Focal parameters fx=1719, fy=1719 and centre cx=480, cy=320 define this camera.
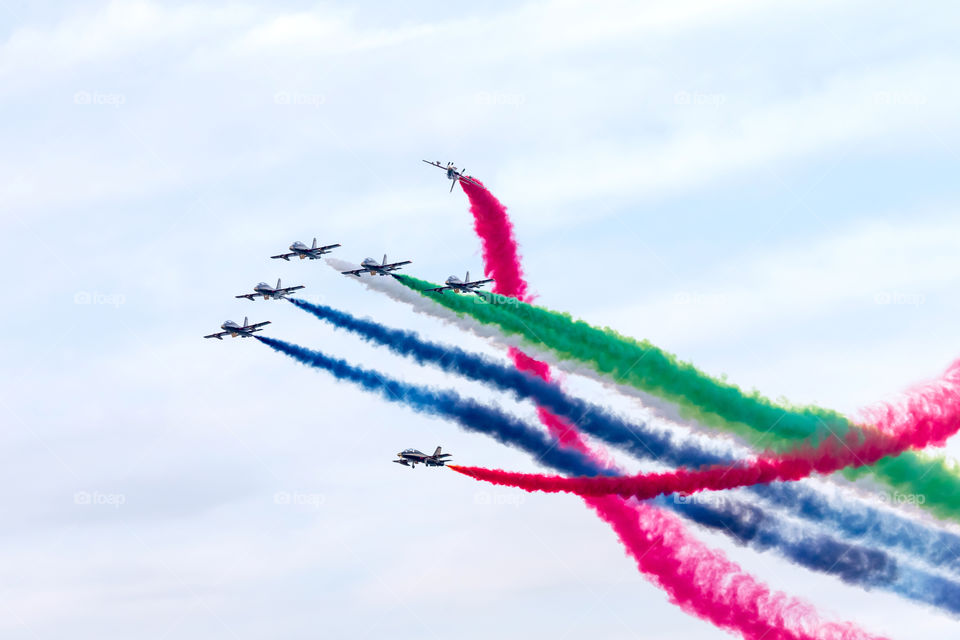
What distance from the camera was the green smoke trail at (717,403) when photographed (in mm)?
123062

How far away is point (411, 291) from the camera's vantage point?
133 meters

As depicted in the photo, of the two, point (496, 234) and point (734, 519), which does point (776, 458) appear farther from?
point (496, 234)

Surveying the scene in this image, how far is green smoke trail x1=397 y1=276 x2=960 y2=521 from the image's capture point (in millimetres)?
123062

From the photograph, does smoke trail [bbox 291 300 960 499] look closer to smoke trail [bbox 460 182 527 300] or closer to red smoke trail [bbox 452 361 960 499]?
red smoke trail [bbox 452 361 960 499]

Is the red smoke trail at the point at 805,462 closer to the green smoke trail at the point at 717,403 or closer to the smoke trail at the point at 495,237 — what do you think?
the green smoke trail at the point at 717,403

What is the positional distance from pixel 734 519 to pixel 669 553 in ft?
18.7

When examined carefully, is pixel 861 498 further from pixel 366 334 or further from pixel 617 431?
pixel 366 334

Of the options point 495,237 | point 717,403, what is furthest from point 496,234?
point 717,403

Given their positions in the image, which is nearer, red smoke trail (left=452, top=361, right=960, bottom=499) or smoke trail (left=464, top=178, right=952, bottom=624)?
red smoke trail (left=452, top=361, right=960, bottom=499)

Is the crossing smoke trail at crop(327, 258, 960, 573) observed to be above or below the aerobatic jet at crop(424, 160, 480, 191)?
below

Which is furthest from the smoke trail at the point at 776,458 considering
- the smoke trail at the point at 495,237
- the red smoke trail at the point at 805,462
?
the smoke trail at the point at 495,237

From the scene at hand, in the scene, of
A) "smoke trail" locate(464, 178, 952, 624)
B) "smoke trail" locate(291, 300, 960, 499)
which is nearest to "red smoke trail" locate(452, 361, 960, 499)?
"smoke trail" locate(291, 300, 960, 499)

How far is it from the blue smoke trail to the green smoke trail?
5.15 metres

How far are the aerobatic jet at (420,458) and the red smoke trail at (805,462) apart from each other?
5600 millimetres
